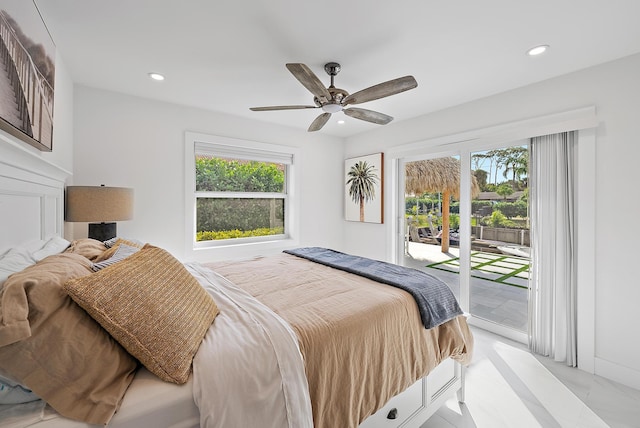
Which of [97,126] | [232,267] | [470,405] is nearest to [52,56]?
[97,126]

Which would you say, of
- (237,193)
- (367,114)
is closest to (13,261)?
(367,114)

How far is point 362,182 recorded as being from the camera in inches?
171

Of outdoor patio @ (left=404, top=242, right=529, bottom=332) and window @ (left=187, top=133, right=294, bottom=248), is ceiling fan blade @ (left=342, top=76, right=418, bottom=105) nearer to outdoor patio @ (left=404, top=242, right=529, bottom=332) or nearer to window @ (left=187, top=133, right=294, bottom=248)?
window @ (left=187, top=133, right=294, bottom=248)

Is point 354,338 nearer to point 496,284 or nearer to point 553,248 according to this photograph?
point 553,248

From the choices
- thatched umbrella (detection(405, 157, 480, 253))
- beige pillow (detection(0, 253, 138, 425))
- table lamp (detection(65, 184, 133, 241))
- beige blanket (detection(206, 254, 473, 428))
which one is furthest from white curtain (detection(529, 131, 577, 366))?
table lamp (detection(65, 184, 133, 241))

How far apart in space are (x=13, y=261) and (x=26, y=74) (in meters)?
0.99

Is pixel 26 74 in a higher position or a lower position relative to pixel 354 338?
higher

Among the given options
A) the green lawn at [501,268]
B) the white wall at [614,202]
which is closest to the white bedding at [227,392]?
the white wall at [614,202]

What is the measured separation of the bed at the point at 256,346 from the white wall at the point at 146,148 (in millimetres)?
853

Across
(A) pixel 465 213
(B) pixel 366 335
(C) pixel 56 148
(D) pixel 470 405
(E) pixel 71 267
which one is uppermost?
(C) pixel 56 148

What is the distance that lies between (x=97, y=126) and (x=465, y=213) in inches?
160

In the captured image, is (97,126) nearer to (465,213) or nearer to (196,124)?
(196,124)

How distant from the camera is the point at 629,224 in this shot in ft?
7.08

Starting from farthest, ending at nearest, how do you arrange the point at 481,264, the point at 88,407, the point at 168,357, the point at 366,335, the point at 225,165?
the point at 225,165
the point at 481,264
the point at 366,335
the point at 168,357
the point at 88,407
